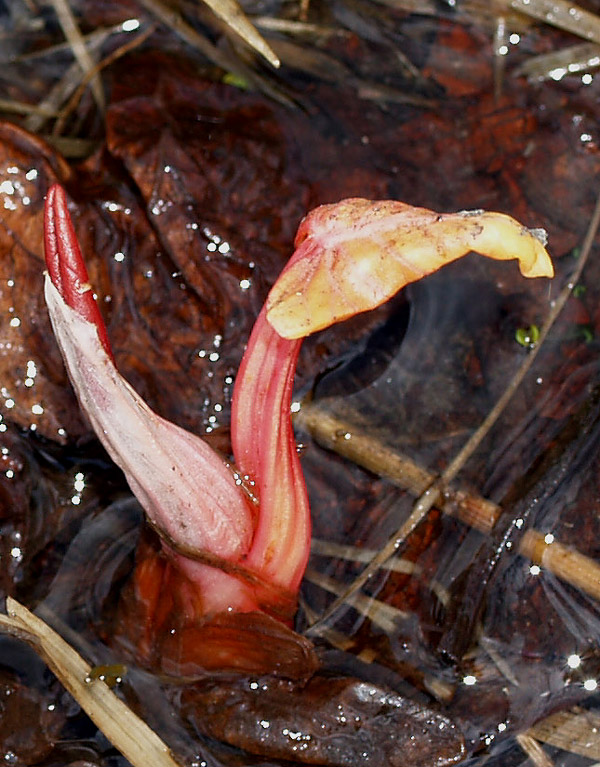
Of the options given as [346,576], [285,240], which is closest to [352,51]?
[285,240]

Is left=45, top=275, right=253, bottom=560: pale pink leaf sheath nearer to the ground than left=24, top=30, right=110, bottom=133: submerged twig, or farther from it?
nearer to the ground

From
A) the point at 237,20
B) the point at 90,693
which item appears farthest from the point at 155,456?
the point at 237,20

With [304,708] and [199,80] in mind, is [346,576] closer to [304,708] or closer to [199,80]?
[304,708]

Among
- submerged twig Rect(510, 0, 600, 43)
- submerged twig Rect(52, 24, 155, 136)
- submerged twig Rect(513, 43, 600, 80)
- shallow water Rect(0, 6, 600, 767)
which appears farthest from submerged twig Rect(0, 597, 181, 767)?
submerged twig Rect(510, 0, 600, 43)

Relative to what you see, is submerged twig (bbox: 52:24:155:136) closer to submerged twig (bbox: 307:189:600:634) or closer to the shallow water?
the shallow water

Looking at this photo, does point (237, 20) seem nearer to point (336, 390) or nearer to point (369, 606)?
point (336, 390)

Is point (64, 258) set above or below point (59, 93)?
below
